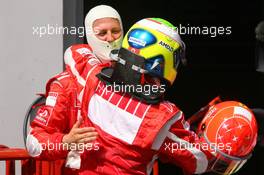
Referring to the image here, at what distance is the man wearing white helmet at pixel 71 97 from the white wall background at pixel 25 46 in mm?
993

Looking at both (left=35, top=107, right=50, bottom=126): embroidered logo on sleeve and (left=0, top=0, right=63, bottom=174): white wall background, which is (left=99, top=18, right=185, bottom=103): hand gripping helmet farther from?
(left=0, top=0, right=63, bottom=174): white wall background

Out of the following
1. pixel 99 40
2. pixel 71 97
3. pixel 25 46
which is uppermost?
pixel 99 40

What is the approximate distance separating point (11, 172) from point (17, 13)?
3.83 ft

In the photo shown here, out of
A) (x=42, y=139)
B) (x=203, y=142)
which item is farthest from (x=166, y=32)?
(x=42, y=139)

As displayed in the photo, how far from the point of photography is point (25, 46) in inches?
182

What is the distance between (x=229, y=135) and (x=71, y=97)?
0.72 m

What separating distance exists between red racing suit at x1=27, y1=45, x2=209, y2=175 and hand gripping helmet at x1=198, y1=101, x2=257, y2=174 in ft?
0.18

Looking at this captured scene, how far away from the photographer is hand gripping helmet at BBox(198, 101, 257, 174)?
3150 millimetres

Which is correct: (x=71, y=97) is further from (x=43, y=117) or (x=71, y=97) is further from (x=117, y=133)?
(x=117, y=133)

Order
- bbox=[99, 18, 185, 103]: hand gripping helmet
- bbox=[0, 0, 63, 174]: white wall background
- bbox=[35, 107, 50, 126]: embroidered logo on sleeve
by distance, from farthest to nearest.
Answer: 1. bbox=[0, 0, 63, 174]: white wall background
2. bbox=[35, 107, 50, 126]: embroidered logo on sleeve
3. bbox=[99, 18, 185, 103]: hand gripping helmet

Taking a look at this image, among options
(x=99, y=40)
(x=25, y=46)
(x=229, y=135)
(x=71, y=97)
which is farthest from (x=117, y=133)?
(x=25, y=46)

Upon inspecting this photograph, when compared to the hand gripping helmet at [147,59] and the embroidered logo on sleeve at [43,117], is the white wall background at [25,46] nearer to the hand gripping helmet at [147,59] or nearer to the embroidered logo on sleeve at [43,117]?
the embroidered logo on sleeve at [43,117]

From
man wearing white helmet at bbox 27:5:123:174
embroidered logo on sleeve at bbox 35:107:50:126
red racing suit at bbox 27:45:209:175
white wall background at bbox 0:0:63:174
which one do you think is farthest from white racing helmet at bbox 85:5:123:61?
white wall background at bbox 0:0:63:174

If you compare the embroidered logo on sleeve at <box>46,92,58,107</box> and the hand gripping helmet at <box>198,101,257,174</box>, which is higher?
the embroidered logo on sleeve at <box>46,92,58,107</box>
